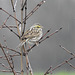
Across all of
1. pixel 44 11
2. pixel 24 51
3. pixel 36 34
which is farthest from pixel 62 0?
pixel 24 51

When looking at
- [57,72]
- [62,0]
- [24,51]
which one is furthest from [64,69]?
[24,51]

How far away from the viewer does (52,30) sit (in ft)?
42.9

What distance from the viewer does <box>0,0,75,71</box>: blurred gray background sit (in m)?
12.6

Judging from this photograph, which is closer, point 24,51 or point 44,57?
point 24,51

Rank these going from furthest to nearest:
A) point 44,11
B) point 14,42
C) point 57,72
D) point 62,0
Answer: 1. point 62,0
2. point 44,11
3. point 14,42
4. point 57,72

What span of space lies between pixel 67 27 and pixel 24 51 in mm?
11761

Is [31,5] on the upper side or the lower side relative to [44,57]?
upper

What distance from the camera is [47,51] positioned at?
13.2 m

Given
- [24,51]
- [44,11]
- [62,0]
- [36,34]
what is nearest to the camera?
[24,51]

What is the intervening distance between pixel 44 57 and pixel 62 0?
3819 mm

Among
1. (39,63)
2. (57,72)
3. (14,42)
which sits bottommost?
(57,72)

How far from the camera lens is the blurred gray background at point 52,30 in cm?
1262

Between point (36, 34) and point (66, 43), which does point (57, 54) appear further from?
point (36, 34)

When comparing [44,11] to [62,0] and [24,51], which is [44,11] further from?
[24,51]
